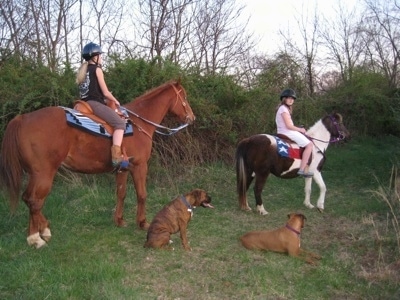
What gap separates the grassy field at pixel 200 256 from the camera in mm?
4371

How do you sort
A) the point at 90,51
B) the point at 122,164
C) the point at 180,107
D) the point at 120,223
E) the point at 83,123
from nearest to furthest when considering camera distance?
the point at 83,123 → the point at 90,51 → the point at 122,164 → the point at 120,223 → the point at 180,107

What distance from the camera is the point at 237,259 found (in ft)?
17.3

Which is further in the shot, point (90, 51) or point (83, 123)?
point (90, 51)

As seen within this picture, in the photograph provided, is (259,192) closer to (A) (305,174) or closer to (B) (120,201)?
(A) (305,174)

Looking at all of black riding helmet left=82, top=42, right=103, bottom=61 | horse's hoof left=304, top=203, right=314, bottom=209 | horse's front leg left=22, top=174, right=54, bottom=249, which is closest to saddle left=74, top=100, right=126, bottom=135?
black riding helmet left=82, top=42, right=103, bottom=61

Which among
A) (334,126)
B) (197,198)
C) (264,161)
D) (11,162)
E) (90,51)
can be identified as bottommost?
(197,198)

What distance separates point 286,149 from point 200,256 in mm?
2997

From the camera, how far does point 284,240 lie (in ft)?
17.8

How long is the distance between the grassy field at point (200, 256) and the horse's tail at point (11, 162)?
0.76 metres

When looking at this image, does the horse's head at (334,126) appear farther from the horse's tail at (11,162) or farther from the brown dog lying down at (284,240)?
the horse's tail at (11,162)

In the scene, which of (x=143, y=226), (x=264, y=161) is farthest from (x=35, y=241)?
(x=264, y=161)

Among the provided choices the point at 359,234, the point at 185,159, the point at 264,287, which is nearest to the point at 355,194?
the point at 359,234

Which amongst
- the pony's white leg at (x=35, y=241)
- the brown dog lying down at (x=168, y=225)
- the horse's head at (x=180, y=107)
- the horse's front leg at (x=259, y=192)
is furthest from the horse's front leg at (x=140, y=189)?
the horse's front leg at (x=259, y=192)

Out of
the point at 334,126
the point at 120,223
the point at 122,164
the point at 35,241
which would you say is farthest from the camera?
the point at 334,126
